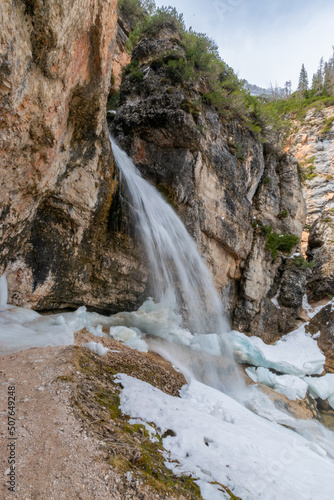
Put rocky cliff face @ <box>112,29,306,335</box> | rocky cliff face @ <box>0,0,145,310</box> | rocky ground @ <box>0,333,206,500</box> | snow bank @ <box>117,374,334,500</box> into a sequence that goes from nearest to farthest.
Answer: rocky ground @ <box>0,333,206,500</box>
snow bank @ <box>117,374,334,500</box>
rocky cliff face @ <box>0,0,145,310</box>
rocky cliff face @ <box>112,29,306,335</box>

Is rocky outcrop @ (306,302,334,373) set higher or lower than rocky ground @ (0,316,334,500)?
lower

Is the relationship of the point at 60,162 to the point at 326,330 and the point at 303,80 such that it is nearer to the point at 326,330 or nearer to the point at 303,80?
the point at 326,330

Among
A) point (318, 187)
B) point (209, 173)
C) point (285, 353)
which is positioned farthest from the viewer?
point (318, 187)

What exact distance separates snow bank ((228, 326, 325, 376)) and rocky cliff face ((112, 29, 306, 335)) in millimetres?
729

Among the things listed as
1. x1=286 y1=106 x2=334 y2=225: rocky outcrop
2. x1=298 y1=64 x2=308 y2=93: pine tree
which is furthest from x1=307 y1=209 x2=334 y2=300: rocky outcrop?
x1=298 y1=64 x2=308 y2=93: pine tree

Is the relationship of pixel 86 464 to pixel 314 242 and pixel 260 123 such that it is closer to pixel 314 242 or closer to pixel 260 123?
pixel 260 123

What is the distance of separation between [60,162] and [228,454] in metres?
5.64

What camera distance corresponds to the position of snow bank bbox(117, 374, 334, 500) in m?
2.26

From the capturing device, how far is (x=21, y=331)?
395cm

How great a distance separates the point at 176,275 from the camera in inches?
324

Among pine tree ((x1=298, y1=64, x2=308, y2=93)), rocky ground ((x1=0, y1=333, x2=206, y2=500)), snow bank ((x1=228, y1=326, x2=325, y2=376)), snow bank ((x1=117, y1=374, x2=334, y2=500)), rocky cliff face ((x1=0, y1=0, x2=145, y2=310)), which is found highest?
pine tree ((x1=298, y1=64, x2=308, y2=93))

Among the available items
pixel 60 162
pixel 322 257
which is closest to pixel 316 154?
pixel 322 257

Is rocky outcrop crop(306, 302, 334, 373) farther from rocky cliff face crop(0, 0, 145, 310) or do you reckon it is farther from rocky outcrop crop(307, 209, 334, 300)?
rocky cliff face crop(0, 0, 145, 310)

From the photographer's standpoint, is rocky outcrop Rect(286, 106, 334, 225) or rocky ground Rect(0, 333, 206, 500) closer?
rocky ground Rect(0, 333, 206, 500)
